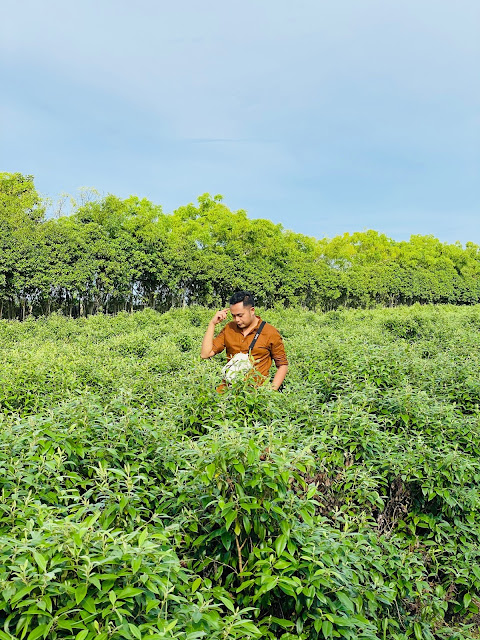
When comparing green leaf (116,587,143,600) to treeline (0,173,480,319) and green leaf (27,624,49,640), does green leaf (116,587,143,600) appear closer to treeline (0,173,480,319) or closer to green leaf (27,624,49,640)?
green leaf (27,624,49,640)

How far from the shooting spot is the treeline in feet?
90.3

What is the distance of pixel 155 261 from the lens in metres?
31.8

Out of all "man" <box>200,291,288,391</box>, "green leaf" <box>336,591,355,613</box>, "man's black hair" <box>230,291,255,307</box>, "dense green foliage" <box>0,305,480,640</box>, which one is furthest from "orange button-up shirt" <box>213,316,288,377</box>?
"green leaf" <box>336,591,355,613</box>

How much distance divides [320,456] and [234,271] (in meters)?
32.6

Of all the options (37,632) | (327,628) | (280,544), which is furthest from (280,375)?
(37,632)

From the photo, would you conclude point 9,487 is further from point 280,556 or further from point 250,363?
point 250,363

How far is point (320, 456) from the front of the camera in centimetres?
338

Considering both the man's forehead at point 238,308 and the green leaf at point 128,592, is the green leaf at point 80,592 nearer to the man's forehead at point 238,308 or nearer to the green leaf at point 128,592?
the green leaf at point 128,592

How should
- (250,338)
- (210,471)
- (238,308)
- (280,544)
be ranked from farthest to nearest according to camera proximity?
(250,338)
(238,308)
(210,471)
(280,544)

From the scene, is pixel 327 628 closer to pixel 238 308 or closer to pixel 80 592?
pixel 80 592

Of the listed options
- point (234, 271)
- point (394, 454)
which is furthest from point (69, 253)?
point (394, 454)

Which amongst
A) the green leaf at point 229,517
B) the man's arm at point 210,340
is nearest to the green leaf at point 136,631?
the green leaf at point 229,517

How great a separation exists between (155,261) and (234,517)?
3039cm

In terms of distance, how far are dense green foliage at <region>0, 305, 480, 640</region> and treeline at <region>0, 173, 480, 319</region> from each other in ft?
78.4
